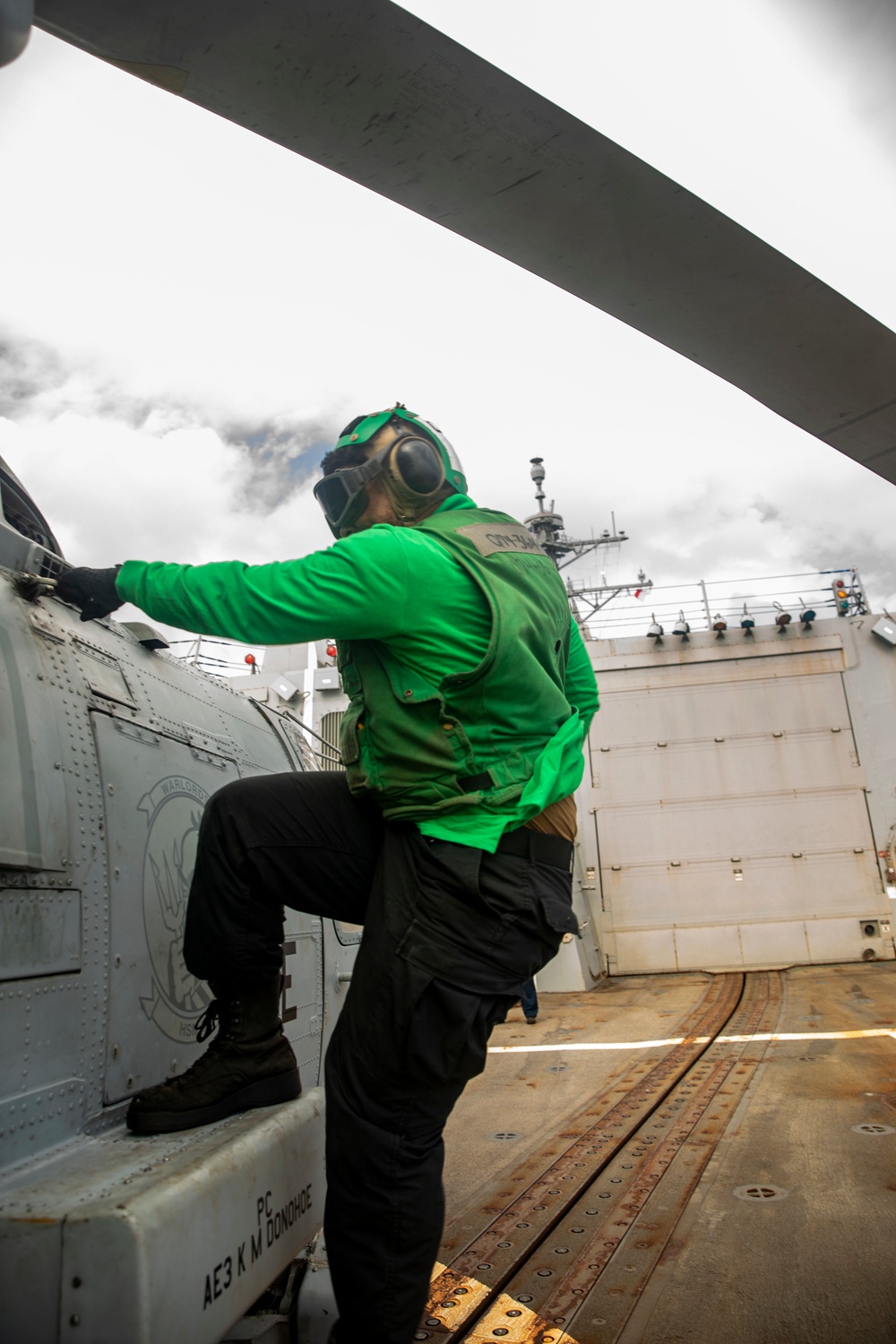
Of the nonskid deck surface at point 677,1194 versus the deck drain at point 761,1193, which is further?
the deck drain at point 761,1193

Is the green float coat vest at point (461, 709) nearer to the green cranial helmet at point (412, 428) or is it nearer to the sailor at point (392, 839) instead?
the sailor at point (392, 839)

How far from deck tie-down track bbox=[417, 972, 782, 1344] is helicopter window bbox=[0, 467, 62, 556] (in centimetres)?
260

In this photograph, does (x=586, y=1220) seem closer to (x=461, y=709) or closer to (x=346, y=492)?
(x=461, y=709)

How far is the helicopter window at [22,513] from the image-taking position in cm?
254

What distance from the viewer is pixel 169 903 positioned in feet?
7.34

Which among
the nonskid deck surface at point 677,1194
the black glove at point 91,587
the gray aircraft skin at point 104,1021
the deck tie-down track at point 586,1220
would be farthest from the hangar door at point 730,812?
the black glove at point 91,587

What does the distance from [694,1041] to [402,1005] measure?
250 inches

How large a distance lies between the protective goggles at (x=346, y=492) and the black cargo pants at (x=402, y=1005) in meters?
0.78

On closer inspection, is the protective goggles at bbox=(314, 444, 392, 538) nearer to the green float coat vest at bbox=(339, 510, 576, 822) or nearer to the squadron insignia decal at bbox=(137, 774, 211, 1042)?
the green float coat vest at bbox=(339, 510, 576, 822)

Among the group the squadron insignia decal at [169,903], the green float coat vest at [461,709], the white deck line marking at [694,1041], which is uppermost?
the green float coat vest at [461,709]

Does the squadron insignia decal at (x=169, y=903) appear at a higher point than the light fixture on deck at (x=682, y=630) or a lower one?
lower

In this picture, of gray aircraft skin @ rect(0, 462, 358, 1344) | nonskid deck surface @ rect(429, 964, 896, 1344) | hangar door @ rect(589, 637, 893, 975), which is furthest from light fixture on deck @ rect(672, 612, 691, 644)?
gray aircraft skin @ rect(0, 462, 358, 1344)

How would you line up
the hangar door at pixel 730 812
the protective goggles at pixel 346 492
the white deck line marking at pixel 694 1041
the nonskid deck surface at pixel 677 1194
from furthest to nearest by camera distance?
the hangar door at pixel 730 812
the white deck line marking at pixel 694 1041
the nonskid deck surface at pixel 677 1194
the protective goggles at pixel 346 492

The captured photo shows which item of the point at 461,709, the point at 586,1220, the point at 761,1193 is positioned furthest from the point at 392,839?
the point at 761,1193
